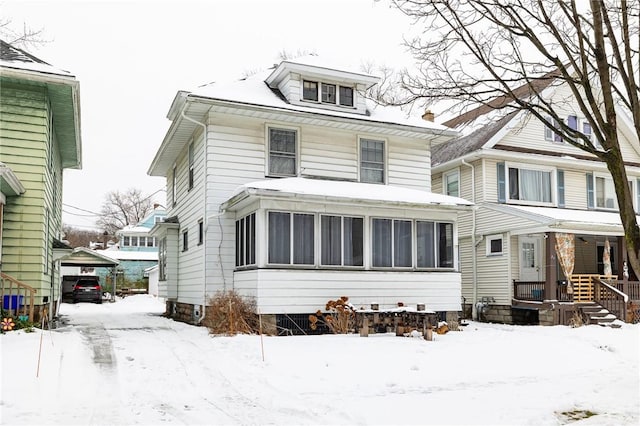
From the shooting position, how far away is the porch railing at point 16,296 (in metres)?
12.1

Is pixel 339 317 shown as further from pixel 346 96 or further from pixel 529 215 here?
pixel 529 215

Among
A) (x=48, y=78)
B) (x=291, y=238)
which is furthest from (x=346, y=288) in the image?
(x=48, y=78)

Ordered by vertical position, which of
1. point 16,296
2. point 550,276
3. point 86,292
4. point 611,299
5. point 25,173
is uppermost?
point 25,173

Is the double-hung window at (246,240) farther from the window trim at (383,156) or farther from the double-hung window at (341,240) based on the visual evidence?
the window trim at (383,156)

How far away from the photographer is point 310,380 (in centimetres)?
880

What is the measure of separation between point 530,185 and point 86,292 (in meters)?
21.8

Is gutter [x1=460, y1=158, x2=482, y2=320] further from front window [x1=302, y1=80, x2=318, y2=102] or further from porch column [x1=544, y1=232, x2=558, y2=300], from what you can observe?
front window [x1=302, y1=80, x2=318, y2=102]

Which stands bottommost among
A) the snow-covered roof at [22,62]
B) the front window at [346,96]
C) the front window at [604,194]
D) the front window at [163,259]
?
the front window at [163,259]

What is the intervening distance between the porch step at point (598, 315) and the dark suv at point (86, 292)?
22974 mm

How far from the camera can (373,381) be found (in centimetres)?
883

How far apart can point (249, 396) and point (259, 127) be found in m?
9.68

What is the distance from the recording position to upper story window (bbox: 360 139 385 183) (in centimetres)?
1741

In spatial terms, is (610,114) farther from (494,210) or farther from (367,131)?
(494,210)

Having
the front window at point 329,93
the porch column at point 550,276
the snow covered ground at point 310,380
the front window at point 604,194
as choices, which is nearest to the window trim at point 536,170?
the front window at point 604,194
